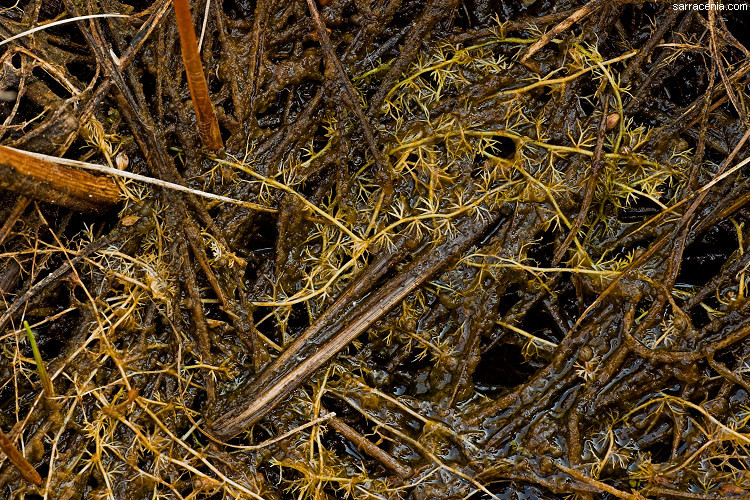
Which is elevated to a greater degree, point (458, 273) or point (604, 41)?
point (604, 41)

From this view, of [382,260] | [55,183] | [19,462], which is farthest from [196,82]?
[19,462]

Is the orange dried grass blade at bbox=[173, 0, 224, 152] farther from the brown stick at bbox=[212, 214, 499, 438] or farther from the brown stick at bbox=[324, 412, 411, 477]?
the brown stick at bbox=[324, 412, 411, 477]

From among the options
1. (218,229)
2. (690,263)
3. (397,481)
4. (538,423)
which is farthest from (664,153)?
(218,229)

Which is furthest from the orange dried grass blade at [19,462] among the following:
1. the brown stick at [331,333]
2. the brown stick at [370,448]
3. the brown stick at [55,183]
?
the brown stick at [370,448]

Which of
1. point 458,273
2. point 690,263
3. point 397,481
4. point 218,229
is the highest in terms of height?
point 218,229

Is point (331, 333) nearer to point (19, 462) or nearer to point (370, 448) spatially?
point (370, 448)

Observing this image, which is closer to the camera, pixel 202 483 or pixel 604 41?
pixel 202 483

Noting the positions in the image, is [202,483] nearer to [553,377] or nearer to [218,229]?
[218,229]

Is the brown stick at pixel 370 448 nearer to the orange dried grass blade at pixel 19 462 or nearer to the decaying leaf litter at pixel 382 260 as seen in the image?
the decaying leaf litter at pixel 382 260
